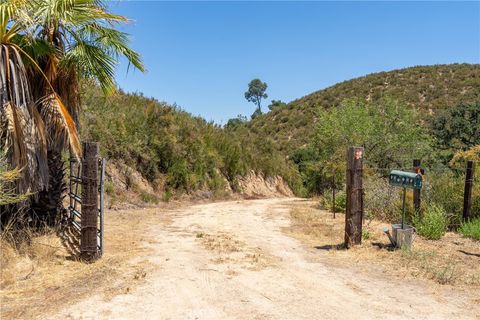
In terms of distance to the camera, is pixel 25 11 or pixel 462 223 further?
pixel 462 223

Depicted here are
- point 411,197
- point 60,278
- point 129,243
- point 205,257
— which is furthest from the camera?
point 411,197

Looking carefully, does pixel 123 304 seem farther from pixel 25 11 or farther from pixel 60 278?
pixel 25 11

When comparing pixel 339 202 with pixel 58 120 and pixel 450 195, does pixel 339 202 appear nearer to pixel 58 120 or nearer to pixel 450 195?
pixel 450 195

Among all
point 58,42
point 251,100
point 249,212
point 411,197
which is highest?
point 251,100

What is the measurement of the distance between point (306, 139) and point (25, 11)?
129ft

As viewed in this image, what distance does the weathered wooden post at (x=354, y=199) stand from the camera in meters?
8.82

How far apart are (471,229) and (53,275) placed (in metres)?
9.13

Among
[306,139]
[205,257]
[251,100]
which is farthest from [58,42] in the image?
[251,100]

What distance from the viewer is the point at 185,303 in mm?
5422

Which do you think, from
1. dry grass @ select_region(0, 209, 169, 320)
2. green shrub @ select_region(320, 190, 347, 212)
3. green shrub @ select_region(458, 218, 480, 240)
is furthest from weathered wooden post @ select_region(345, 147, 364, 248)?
green shrub @ select_region(320, 190, 347, 212)

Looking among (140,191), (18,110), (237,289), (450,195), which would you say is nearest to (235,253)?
(237,289)

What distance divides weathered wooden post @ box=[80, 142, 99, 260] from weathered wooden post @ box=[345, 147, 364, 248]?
509 cm

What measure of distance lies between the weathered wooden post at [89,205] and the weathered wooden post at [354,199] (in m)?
5.09

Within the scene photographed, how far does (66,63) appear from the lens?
7.76 meters
